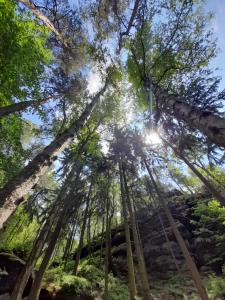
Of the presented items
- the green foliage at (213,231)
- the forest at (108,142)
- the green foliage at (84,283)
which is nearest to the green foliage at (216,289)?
the forest at (108,142)

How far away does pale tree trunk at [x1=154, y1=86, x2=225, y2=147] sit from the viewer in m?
4.14

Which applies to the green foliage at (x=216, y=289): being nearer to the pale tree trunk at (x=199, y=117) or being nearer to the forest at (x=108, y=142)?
the forest at (x=108, y=142)

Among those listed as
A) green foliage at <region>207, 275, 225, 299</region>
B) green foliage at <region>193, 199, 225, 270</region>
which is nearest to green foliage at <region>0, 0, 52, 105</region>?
green foliage at <region>207, 275, 225, 299</region>

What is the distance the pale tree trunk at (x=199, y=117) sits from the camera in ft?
13.6

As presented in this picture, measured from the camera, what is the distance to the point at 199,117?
5.03 metres

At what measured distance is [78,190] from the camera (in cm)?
1404

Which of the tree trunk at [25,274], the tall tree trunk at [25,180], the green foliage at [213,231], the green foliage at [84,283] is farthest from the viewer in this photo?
the green foliage at [213,231]

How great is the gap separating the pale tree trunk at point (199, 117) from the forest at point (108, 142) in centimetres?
3

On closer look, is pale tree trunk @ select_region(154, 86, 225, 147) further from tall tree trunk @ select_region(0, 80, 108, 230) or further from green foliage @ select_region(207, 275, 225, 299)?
green foliage @ select_region(207, 275, 225, 299)

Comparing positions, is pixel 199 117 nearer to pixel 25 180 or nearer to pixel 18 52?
pixel 25 180

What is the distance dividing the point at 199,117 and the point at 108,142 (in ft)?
36.6

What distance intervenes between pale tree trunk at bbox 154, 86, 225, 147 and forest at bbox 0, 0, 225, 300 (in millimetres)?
31

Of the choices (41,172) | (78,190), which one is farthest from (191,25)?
(78,190)

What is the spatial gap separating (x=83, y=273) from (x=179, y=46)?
13032mm
